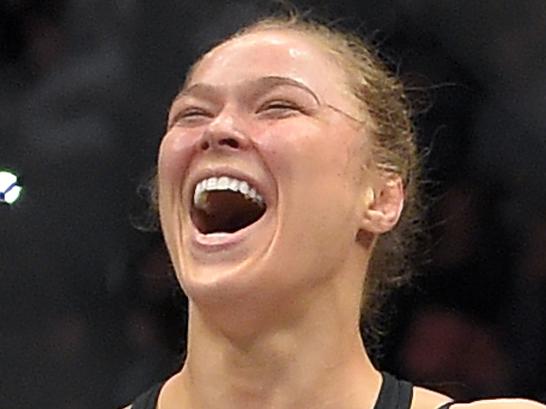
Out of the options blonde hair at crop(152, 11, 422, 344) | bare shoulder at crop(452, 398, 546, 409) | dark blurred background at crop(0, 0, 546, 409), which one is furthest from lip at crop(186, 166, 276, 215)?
dark blurred background at crop(0, 0, 546, 409)

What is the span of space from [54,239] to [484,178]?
1.55 feet

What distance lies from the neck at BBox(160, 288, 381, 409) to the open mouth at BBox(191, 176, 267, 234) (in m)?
0.07

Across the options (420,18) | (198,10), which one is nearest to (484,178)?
(420,18)

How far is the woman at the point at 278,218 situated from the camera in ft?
2.92

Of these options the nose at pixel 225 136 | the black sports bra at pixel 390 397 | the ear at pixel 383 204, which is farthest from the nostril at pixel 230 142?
the black sports bra at pixel 390 397

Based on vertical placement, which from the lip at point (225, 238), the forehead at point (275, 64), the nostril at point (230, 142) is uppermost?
the forehead at point (275, 64)

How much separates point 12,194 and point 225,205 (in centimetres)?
44

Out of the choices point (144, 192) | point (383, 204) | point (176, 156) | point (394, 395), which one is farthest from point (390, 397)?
point (144, 192)

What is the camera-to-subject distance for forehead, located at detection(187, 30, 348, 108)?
927 mm

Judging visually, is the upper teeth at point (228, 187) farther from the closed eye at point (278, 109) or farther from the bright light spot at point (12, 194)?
the bright light spot at point (12, 194)

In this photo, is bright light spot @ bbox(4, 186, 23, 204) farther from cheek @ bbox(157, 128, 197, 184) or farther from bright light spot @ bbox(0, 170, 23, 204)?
cheek @ bbox(157, 128, 197, 184)

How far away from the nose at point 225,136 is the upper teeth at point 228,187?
2cm

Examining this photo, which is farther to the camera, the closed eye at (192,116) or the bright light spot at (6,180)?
the bright light spot at (6,180)

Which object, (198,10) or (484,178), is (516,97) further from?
(198,10)
